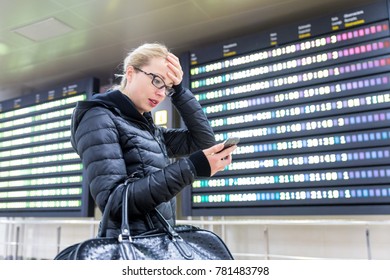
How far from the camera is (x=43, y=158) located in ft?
12.5

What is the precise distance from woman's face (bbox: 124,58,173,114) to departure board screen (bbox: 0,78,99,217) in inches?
101

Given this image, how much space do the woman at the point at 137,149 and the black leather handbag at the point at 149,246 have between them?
0.15 feet

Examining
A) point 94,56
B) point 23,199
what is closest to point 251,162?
point 94,56

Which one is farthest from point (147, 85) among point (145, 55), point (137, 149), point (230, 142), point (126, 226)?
point (126, 226)

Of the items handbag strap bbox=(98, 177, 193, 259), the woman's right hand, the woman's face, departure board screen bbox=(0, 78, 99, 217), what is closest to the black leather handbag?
handbag strap bbox=(98, 177, 193, 259)

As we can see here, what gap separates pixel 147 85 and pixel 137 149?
21 centimetres

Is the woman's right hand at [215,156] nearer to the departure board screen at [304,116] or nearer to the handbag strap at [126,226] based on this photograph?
the handbag strap at [126,226]

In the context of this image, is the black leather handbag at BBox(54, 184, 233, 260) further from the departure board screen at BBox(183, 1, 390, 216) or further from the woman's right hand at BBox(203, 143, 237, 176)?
the departure board screen at BBox(183, 1, 390, 216)

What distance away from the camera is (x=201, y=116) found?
4.17 ft

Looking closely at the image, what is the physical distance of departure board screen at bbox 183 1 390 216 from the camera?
2.34 m

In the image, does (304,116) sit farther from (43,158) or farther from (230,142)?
(43,158)

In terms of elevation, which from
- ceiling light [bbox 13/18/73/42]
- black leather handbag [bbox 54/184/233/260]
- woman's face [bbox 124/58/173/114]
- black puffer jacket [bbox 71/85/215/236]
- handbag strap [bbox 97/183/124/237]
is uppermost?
ceiling light [bbox 13/18/73/42]

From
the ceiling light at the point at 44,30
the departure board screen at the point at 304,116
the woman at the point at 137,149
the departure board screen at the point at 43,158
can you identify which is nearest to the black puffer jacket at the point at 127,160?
the woman at the point at 137,149

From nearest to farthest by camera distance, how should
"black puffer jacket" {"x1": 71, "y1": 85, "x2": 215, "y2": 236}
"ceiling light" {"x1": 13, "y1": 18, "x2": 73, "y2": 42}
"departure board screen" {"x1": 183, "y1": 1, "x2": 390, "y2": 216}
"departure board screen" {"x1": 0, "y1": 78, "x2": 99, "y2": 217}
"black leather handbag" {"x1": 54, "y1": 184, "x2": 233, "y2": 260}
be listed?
"black leather handbag" {"x1": 54, "y1": 184, "x2": 233, "y2": 260}, "black puffer jacket" {"x1": 71, "y1": 85, "x2": 215, "y2": 236}, "departure board screen" {"x1": 183, "y1": 1, "x2": 390, "y2": 216}, "ceiling light" {"x1": 13, "y1": 18, "x2": 73, "y2": 42}, "departure board screen" {"x1": 0, "y1": 78, "x2": 99, "y2": 217}
